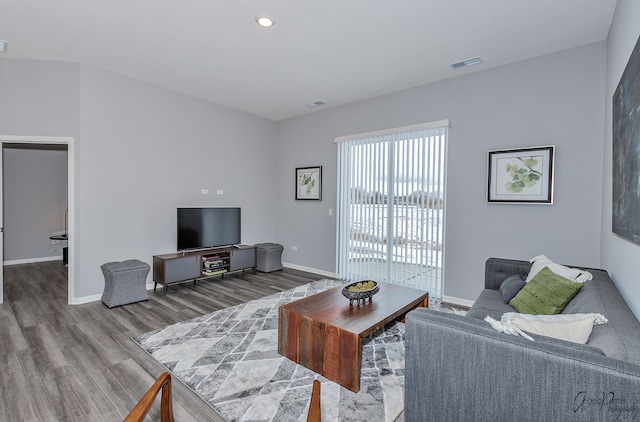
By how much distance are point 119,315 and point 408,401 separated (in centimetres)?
342

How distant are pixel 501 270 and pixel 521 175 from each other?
1196 millimetres

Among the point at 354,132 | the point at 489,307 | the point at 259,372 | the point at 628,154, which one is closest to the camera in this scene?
the point at 628,154

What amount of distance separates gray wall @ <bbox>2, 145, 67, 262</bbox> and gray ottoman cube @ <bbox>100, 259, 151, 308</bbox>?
3726mm

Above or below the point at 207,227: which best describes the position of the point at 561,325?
below

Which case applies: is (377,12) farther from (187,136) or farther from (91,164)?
(91,164)

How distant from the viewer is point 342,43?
3.27 metres

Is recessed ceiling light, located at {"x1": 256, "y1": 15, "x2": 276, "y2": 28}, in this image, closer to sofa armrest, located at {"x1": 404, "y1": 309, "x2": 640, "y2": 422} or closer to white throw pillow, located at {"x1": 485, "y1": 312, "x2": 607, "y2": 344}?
sofa armrest, located at {"x1": 404, "y1": 309, "x2": 640, "y2": 422}

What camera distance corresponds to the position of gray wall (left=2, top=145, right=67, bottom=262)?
238 inches

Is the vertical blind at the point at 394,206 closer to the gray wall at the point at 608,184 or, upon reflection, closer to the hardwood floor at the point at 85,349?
the hardwood floor at the point at 85,349

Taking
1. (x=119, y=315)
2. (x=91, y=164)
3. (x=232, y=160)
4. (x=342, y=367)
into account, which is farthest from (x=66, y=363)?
(x=232, y=160)

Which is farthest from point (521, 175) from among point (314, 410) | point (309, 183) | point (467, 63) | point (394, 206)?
point (314, 410)

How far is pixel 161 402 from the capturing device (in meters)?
1.23

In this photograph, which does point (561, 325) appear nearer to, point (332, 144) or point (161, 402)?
point (161, 402)

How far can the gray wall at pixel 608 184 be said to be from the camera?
1.77m
